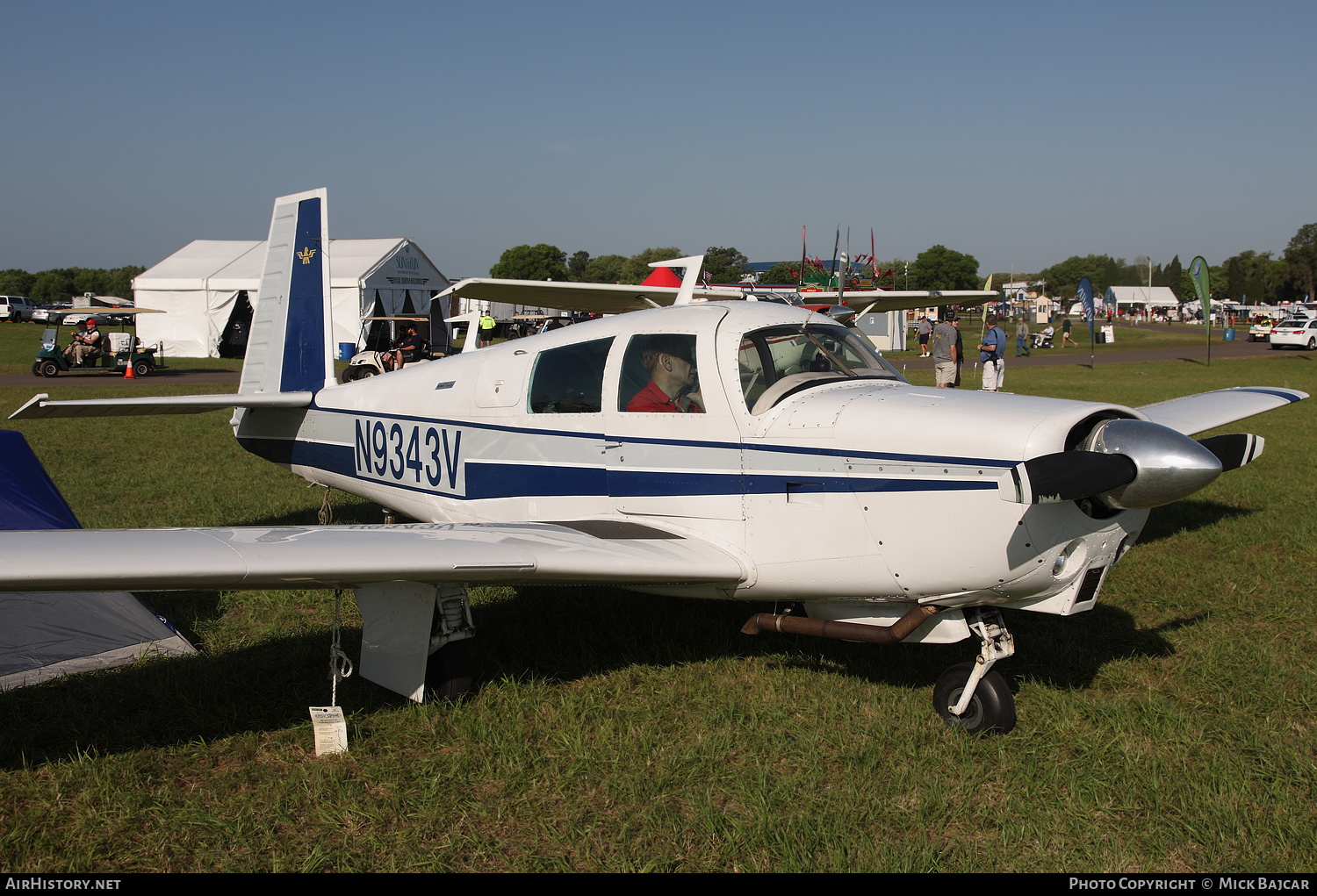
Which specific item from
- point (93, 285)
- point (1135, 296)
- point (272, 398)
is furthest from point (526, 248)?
point (272, 398)

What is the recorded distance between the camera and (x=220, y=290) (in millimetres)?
32750

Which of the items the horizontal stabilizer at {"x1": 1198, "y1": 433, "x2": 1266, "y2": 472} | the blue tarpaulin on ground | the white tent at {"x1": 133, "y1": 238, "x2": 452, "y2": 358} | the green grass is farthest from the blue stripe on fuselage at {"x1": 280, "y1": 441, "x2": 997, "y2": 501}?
the green grass

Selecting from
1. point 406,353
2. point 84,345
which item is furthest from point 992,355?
point 84,345

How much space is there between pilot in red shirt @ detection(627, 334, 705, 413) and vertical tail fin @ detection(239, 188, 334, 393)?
3.68 meters

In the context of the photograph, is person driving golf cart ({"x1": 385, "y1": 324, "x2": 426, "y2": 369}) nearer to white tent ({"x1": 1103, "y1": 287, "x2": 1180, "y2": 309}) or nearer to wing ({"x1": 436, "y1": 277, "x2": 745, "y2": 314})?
wing ({"x1": 436, "y1": 277, "x2": 745, "y2": 314})

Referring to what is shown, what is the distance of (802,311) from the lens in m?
4.95

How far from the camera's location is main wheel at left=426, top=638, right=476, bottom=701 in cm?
459

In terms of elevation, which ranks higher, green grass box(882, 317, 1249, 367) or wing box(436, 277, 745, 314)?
wing box(436, 277, 745, 314)

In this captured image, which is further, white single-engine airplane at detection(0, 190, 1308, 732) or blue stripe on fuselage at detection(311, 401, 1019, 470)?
blue stripe on fuselage at detection(311, 401, 1019, 470)

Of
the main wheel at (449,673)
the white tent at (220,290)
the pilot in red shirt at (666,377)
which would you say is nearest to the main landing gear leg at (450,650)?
the main wheel at (449,673)

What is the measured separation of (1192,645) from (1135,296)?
15901 cm

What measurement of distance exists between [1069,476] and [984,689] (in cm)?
131

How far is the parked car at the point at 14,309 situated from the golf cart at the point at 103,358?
161ft

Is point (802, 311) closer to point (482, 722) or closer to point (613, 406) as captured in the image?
point (613, 406)
